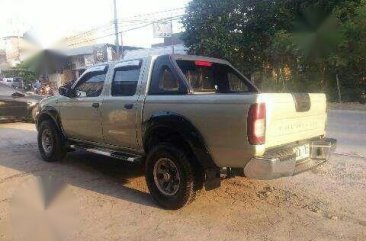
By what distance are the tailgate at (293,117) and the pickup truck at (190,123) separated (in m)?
0.01

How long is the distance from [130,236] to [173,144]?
1222mm

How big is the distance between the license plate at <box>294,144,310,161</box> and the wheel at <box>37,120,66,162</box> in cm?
430

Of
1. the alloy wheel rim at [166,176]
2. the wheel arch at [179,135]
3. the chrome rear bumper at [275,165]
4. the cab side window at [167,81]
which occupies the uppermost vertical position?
the cab side window at [167,81]

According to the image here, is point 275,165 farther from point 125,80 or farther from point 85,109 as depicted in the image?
point 85,109

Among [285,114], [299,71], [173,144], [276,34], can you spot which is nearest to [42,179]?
[173,144]

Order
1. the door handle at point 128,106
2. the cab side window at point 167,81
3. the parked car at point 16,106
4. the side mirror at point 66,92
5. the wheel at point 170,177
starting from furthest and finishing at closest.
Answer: the parked car at point 16,106, the side mirror at point 66,92, the door handle at point 128,106, the cab side window at point 167,81, the wheel at point 170,177

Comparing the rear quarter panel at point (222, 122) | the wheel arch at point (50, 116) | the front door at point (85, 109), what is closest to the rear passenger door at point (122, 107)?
the front door at point (85, 109)

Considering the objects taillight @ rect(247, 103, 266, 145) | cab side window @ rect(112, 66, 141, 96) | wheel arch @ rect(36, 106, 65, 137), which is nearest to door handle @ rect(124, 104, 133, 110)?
cab side window @ rect(112, 66, 141, 96)

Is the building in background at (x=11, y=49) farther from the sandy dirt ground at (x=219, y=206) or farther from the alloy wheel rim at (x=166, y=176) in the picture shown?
the alloy wheel rim at (x=166, y=176)

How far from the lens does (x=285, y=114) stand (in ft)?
13.8

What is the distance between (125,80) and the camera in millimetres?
5543

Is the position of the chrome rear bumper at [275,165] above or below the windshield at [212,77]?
below

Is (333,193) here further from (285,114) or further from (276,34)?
(276,34)

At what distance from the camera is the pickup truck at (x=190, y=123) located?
13.2ft
